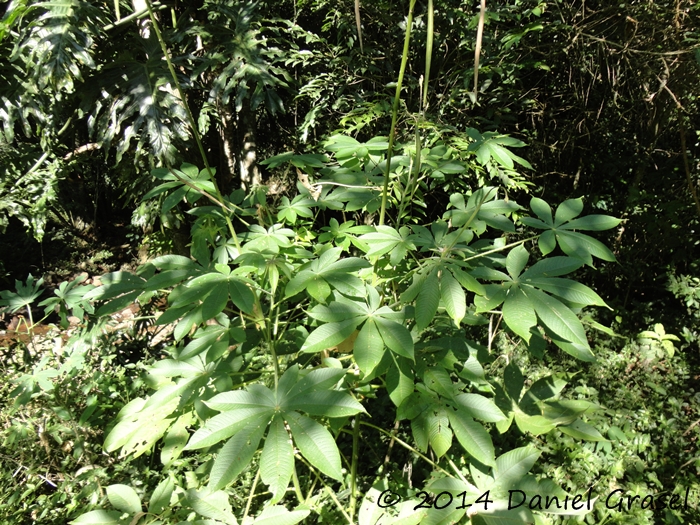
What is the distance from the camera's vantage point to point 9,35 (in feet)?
7.25

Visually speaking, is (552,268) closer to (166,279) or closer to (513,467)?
(513,467)

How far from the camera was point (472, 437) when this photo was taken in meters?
0.92

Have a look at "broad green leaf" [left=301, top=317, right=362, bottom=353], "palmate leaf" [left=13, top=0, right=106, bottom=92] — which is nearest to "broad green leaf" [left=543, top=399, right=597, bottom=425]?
"broad green leaf" [left=301, top=317, right=362, bottom=353]

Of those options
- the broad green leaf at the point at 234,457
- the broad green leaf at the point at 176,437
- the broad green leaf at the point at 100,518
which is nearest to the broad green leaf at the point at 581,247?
the broad green leaf at the point at 234,457

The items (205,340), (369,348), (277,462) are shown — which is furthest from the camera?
(205,340)

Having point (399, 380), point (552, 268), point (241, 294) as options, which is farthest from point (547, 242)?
point (241, 294)

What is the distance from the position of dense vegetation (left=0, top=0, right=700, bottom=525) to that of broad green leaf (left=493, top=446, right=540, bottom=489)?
11 millimetres

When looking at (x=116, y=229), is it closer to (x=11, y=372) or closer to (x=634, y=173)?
(x=11, y=372)

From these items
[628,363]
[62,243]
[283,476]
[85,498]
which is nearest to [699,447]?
[628,363]

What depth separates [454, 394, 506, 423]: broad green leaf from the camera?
3.09ft

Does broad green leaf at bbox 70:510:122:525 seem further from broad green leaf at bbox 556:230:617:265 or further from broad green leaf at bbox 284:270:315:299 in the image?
broad green leaf at bbox 556:230:617:265

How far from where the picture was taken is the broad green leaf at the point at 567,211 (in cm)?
105

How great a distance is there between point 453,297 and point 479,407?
278 millimetres

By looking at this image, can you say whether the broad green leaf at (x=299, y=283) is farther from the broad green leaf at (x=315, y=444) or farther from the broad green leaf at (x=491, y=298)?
the broad green leaf at (x=491, y=298)
